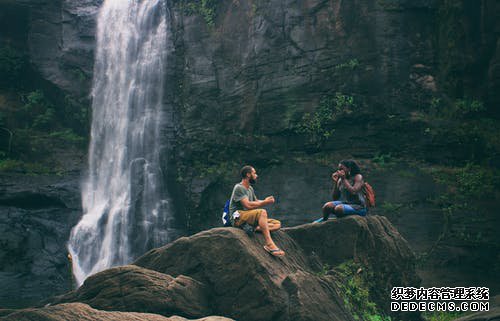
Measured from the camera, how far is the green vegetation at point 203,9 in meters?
19.2

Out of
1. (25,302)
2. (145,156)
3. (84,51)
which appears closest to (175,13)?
(84,51)

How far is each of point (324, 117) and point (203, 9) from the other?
6.17 meters

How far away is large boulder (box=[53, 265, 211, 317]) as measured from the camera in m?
7.50

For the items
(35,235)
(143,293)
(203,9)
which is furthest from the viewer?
(203,9)

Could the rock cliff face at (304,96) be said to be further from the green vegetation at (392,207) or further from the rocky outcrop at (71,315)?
the rocky outcrop at (71,315)

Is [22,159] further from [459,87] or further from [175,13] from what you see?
[459,87]

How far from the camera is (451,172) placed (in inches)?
599

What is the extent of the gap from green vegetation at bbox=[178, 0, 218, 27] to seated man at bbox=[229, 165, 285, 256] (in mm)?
11956

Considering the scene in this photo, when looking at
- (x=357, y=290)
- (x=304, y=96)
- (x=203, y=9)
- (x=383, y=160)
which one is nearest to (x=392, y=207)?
(x=383, y=160)

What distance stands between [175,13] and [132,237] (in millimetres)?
8231

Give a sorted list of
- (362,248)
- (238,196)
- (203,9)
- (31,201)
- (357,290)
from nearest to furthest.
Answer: (238,196), (357,290), (362,248), (31,201), (203,9)

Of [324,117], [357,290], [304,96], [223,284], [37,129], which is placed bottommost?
[357,290]

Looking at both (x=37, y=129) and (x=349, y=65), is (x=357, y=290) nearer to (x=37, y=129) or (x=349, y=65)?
(x=349, y=65)

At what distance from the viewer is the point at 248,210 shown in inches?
330
